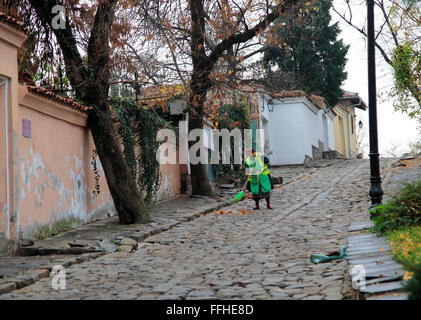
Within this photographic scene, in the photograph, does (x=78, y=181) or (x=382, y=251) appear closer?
(x=382, y=251)

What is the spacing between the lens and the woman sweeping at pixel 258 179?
13.8 m

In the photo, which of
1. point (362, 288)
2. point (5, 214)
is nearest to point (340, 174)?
point (5, 214)

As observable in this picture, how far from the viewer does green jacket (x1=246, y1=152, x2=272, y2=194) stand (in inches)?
546

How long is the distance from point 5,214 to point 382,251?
547 centimetres

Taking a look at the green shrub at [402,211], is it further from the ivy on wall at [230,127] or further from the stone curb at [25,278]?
the ivy on wall at [230,127]

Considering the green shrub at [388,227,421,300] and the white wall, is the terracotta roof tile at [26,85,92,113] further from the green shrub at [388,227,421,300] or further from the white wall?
the white wall

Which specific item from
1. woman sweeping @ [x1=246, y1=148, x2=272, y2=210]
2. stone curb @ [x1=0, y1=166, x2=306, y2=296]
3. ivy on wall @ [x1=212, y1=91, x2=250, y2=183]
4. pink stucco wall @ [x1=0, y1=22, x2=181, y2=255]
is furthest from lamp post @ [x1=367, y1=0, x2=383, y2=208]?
ivy on wall @ [x1=212, y1=91, x2=250, y2=183]

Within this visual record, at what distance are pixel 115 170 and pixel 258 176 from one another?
14.1 feet

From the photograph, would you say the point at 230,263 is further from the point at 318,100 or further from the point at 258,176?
the point at 318,100

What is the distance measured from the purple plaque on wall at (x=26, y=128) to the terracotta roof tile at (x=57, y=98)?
20.2 inches

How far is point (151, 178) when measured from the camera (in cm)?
1386

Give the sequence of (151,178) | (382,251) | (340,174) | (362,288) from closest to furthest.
Result: (362,288) → (382,251) → (151,178) → (340,174)

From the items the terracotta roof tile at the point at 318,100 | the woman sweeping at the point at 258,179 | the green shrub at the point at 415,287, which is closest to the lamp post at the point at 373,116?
the woman sweeping at the point at 258,179
